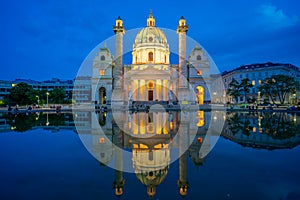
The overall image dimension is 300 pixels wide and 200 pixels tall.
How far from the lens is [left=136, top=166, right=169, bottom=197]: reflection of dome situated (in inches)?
214

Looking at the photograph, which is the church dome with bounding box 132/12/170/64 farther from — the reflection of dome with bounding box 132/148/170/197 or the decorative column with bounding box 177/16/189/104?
the reflection of dome with bounding box 132/148/170/197

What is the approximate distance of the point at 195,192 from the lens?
17.0 feet

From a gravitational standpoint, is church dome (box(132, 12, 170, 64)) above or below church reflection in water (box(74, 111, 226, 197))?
above

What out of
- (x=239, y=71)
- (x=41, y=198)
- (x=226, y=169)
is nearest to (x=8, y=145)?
(x=41, y=198)

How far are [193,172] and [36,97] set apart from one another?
2250 inches

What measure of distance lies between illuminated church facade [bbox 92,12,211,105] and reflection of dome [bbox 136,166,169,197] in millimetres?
43499

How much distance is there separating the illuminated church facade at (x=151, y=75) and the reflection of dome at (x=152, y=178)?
4350 centimetres

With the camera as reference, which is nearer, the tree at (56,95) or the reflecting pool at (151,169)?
the reflecting pool at (151,169)

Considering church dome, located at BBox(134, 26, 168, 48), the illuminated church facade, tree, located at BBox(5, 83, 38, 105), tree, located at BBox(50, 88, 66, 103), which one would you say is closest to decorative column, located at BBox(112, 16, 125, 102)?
the illuminated church facade

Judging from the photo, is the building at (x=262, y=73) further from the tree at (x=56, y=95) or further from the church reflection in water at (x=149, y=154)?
the church reflection in water at (x=149, y=154)

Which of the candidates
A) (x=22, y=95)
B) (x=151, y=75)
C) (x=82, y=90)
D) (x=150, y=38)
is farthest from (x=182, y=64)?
(x=22, y=95)

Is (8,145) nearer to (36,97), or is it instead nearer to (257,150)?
(257,150)

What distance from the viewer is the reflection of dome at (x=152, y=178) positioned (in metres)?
5.43

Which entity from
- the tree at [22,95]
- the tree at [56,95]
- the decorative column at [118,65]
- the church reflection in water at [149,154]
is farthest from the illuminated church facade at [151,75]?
the church reflection in water at [149,154]
